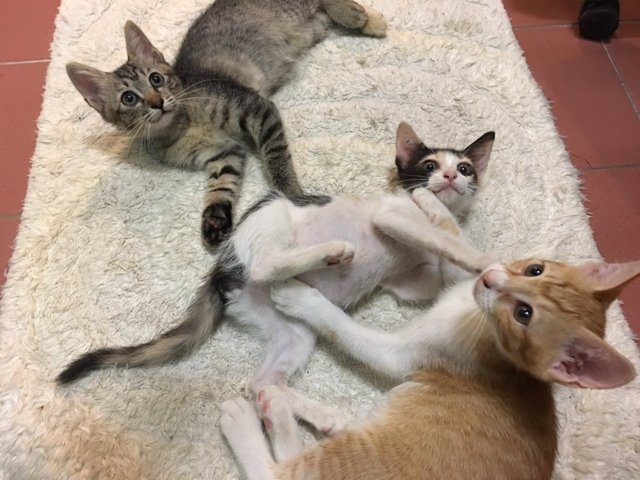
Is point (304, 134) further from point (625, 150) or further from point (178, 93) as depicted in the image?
point (625, 150)

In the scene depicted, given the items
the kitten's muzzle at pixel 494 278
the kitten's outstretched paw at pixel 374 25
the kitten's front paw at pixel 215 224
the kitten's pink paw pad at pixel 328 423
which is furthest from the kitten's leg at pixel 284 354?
the kitten's outstretched paw at pixel 374 25

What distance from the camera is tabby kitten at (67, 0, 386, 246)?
5.44 feet

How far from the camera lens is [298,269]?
4.38 ft

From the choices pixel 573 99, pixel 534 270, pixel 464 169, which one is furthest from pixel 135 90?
pixel 573 99

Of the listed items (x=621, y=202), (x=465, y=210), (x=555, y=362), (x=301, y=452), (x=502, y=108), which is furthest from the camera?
(x=502, y=108)

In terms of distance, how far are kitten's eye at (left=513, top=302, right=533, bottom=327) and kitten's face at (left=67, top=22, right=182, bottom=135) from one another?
3.81 feet

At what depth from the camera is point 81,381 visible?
1.38 m

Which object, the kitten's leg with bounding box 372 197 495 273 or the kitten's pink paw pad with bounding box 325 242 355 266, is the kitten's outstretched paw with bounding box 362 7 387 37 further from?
the kitten's pink paw pad with bounding box 325 242 355 266

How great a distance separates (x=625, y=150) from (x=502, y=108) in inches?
17.4

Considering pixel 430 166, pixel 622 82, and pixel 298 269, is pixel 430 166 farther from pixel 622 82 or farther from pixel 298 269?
pixel 622 82

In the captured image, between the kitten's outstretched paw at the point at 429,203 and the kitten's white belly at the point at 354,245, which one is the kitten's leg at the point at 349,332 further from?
the kitten's outstretched paw at the point at 429,203

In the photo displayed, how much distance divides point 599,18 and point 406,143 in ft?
3.55

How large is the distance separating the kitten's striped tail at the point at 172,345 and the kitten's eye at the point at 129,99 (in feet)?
2.01

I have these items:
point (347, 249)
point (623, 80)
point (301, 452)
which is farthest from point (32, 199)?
point (623, 80)
